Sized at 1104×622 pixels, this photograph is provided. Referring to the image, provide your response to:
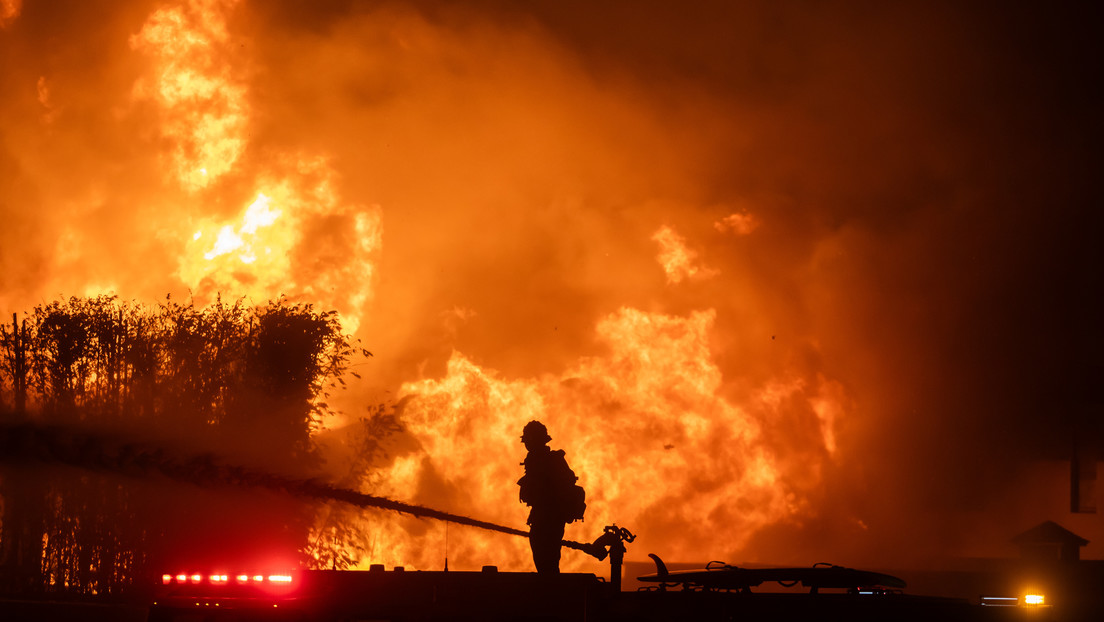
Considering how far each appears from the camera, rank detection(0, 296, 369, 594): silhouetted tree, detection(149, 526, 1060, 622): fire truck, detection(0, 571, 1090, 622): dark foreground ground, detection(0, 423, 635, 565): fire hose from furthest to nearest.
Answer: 1. detection(0, 296, 369, 594): silhouetted tree
2. detection(0, 423, 635, 565): fire hose
3. detection(0, 571, 1090, 622): dark foreground ground
4. detection(149, 526, 1060, 622): fire truck

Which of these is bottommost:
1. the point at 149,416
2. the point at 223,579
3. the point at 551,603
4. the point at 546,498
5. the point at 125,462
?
the point at 551,603

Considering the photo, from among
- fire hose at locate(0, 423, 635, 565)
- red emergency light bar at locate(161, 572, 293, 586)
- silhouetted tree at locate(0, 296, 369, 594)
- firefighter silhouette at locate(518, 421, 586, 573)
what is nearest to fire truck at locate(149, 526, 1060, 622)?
red emergency light bar at locate(161, 572, 293, 586)

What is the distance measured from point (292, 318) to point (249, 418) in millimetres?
5228

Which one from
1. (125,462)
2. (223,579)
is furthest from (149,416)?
(223,579)

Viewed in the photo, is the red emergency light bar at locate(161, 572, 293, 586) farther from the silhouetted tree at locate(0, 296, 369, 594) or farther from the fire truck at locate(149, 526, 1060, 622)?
the silhouetted tree at locate(0, 296, 369, 594)

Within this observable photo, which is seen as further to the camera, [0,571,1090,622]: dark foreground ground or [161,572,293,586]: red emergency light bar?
[0,571,1090,622]: dark foreground ground

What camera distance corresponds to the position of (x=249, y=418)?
158 feet

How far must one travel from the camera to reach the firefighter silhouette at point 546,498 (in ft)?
59.9

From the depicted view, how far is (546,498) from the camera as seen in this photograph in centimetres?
1838

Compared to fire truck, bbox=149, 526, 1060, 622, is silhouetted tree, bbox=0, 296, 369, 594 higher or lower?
higher

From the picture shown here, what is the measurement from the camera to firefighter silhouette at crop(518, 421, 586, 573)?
1825 cm

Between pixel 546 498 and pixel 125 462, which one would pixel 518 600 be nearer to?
pixel 546 498

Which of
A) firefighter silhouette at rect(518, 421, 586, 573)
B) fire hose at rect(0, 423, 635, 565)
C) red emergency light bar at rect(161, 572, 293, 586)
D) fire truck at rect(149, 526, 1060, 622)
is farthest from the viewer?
firefighter silhouette at rect(518, 421, 586, 573)

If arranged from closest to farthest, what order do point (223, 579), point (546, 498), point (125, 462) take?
point (223, 579)
point (546, 498)
point (125, 462)
